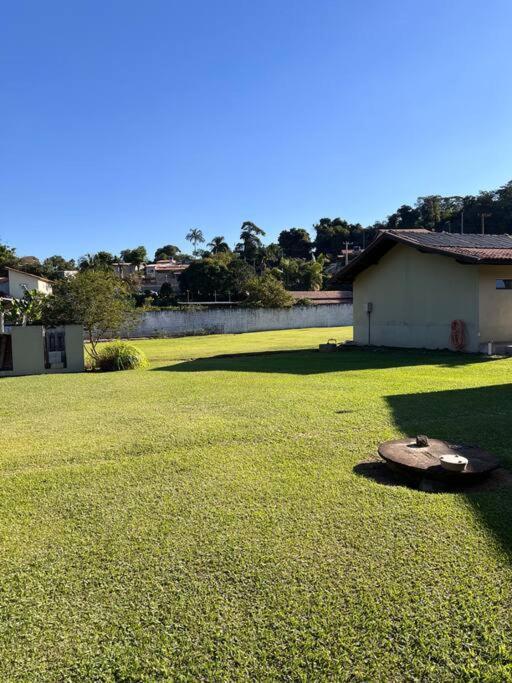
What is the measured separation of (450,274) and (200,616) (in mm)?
15386

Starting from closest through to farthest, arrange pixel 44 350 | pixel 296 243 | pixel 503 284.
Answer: pixel 44 350 → pixel 503 284 → pixel 296 243

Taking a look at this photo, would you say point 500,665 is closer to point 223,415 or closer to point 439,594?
point 439,594

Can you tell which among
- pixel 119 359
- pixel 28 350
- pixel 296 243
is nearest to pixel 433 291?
pixel 119 359

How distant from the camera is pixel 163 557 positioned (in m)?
3.10

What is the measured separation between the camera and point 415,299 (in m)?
17.5

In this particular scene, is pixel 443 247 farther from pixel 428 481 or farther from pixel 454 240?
pixel 428 481

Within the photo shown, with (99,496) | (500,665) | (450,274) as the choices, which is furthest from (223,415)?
(450,274)

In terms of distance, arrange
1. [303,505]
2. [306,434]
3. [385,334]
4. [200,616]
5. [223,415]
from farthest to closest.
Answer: [385,334], [223,415], [306,434], [303,505], [200,616]

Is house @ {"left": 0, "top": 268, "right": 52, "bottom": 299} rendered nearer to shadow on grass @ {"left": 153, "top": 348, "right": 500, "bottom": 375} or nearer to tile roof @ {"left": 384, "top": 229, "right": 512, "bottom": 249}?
shadow on grass @ {"left": 153, "top": 348, "right": 500, "bottom": 375}

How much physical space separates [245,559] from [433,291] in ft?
49.9

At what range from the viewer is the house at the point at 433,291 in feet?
49.7

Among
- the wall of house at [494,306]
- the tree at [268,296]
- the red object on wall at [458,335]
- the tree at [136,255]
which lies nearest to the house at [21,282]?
the tree at [136,255]

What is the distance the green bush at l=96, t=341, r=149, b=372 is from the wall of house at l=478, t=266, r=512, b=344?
10.6 meters

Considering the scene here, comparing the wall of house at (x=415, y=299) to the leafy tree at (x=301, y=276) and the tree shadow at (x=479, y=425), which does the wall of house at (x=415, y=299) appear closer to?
the tree shadow at (x=479, y=425)
